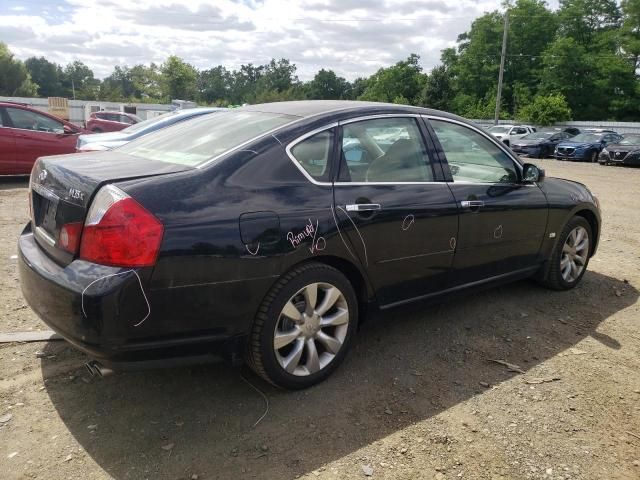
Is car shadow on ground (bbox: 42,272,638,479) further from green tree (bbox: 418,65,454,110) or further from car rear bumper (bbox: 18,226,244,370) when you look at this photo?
green tree (bbox: 418,65,454,110)

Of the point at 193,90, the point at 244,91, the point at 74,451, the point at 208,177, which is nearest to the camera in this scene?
the point at 74,451

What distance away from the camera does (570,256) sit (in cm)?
502

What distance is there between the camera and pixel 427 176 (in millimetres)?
3715

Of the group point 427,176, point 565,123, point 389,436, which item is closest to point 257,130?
point 427,176

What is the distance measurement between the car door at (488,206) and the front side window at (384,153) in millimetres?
205

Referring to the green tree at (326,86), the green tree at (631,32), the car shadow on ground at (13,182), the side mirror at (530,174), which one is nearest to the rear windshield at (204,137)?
the side mirror at (530,174)

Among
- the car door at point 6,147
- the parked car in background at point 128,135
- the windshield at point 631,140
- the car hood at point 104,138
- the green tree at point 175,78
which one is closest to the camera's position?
the parked car in background at point 128,135

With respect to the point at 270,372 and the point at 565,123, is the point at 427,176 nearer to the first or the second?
the point at 270,372

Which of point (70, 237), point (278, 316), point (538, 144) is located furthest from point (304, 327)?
point (538, 144)

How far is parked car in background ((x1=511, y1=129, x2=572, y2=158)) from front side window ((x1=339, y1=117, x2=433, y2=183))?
78.4 feet

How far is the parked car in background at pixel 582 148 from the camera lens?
2439 cm

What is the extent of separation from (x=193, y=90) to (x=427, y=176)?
96.8 metres

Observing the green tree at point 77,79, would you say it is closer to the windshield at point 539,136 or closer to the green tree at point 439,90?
the green tree at point 439,90

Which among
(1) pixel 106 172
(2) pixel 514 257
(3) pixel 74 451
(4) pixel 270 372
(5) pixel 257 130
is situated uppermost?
(5) pixel 257 130
